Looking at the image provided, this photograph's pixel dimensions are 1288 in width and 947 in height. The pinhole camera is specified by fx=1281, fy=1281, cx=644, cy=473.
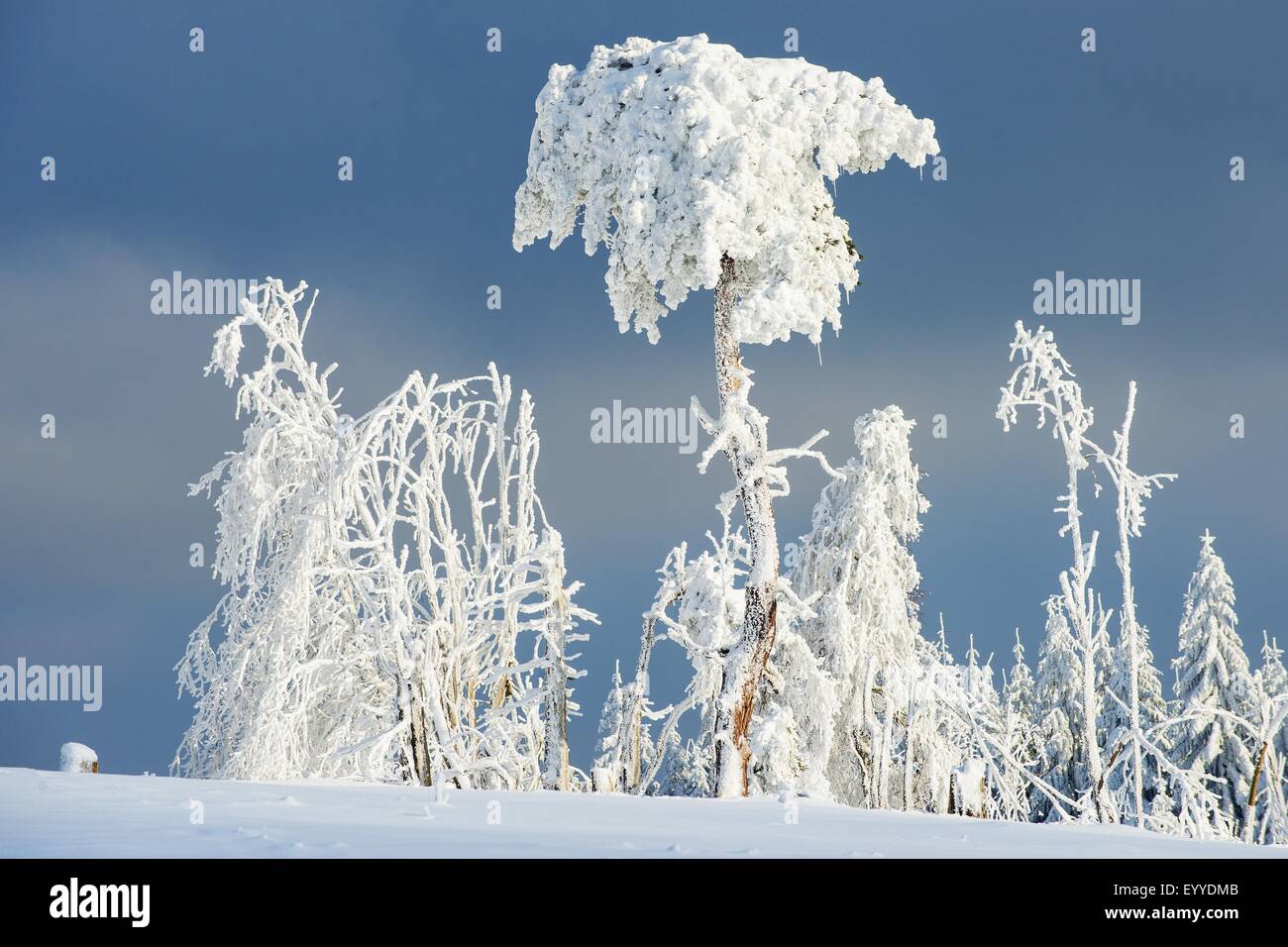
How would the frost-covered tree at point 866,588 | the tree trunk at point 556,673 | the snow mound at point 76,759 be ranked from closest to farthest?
the snow mound at point 76,759 → the tree trunk at point 556,673 → the frost-covered tree at point 866,588

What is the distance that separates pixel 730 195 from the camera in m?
15.0

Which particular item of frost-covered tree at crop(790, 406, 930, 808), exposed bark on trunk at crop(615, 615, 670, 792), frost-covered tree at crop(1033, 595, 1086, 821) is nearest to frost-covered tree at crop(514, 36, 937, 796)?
exposed bark on trunk at crop(615, 615, 670, 792)

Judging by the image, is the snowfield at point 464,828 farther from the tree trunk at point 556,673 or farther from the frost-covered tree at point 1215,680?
the frost-covered tree at point 1215,680

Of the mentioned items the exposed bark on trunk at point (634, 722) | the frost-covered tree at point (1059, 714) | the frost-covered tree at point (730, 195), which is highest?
the frost-covered tree at point (730, 195)

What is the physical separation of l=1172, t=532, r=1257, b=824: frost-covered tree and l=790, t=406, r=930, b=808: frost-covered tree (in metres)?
12.9

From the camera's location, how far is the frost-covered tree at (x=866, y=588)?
24.6 metres

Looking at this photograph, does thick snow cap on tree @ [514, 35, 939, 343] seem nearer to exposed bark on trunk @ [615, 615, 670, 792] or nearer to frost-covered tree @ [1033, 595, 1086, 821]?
exposed bark on trunk @ [615, 615, 670, 792]

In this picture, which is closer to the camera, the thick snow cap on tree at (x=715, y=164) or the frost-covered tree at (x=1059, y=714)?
the thick snow cap on tree at (x=715, y=164)

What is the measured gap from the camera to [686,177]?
1527cm

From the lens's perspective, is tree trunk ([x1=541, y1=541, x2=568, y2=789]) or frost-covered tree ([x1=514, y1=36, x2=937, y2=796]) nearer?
frost-covered tree ([x1=514, y1=36, x2=937, y2=796])

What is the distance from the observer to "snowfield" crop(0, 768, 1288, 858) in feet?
19.5

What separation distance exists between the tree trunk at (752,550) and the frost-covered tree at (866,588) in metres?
8.27

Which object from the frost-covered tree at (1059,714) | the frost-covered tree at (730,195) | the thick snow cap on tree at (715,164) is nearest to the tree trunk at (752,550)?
the frost-covered tree at (730,195)

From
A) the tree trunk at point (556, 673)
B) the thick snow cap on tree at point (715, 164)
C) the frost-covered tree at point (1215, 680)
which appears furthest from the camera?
the frost-covered tree at point (1215, 680)
